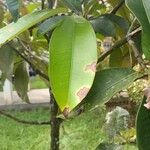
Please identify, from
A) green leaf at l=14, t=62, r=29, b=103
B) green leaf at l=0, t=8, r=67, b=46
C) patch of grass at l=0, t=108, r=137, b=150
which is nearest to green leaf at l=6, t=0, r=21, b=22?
green leaf at l=0, t=8, r=67, b=46

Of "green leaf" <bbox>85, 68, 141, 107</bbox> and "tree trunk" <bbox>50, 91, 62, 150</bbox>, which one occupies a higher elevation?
"green leaf" <bbox>85, 68, 141, 107</bbox>

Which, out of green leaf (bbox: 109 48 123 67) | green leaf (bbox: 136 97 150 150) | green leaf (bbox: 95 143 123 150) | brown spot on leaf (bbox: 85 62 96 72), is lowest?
green leaf (bbox: 95 143 123 150)

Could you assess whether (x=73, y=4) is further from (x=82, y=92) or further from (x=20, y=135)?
(x=20, y=135)

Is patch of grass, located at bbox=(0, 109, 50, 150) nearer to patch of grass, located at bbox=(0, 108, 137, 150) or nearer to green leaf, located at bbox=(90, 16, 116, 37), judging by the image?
patch of grass, located at bbox=(0, 108, 137, 150)

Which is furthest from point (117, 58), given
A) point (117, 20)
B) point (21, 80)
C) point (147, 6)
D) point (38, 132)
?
point (38, 132)

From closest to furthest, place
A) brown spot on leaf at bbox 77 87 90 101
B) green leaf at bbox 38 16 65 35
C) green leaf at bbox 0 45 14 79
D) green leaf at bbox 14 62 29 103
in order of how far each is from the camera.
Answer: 1. brown spot on leaf at bbox 77 87 90 101
2. green leaf at bbox 38 16 65 35
3. green leaf at bbox 0 45 14 79
4. green leaf at bbox 14 62 29 103
